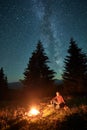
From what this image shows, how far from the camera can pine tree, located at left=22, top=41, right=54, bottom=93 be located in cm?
3087

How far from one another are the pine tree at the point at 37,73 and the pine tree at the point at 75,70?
10.2 ft

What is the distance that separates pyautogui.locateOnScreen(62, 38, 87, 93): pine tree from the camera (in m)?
28.7

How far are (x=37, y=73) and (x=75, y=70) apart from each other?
22.1 feet

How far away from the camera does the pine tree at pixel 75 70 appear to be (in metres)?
28.7

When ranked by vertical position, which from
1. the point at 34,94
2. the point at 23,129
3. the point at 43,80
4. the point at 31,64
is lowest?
the point at 23,129

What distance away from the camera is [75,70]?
29.1 metres

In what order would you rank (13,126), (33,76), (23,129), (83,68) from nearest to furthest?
(23,129) < (13,126) < (83,68) < (33,76)

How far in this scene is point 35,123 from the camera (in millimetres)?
11062

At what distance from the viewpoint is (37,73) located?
3122 centimetres

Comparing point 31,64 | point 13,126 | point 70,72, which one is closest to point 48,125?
point 13,126

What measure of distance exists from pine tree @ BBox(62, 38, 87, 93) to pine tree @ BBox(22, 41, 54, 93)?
3.11 metres

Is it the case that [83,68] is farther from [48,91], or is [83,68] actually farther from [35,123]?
[35,123]

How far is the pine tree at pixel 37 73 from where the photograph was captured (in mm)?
30866

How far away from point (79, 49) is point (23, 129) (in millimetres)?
22417
